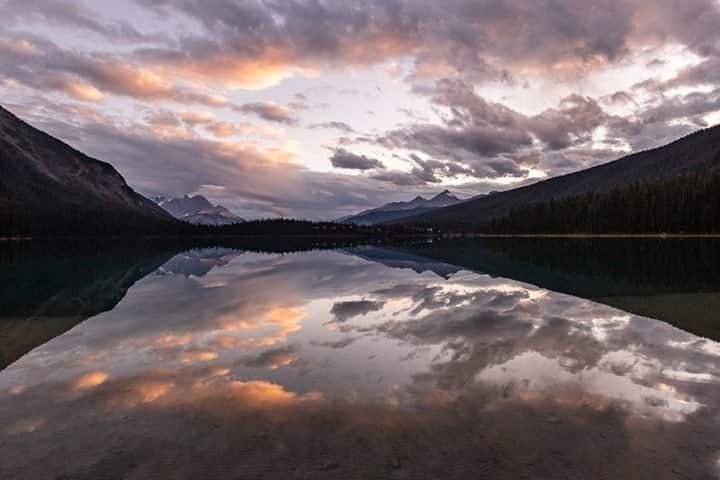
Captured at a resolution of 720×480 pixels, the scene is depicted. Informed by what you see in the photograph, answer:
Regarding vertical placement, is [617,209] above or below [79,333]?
above

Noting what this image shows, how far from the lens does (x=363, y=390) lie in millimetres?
14781

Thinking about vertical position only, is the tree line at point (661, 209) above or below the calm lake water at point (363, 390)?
above

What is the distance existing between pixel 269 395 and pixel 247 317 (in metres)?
15.1

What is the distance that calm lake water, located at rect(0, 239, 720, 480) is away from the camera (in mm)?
10000

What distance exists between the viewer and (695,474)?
948 cm

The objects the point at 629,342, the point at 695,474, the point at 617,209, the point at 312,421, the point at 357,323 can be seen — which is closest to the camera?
the point at 695,474

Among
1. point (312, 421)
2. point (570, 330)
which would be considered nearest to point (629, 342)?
point (570, 330)

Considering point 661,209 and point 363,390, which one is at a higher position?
point 661,209

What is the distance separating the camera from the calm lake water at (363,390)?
10000 millimetres

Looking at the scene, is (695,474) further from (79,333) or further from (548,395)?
(79,333)

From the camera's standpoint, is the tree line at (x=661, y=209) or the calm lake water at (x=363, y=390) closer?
the calm lake water at (x=363, y=390)

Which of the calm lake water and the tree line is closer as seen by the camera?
the calm lake water

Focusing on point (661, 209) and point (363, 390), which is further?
point (661, 209)

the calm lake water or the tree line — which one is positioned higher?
the tree line
